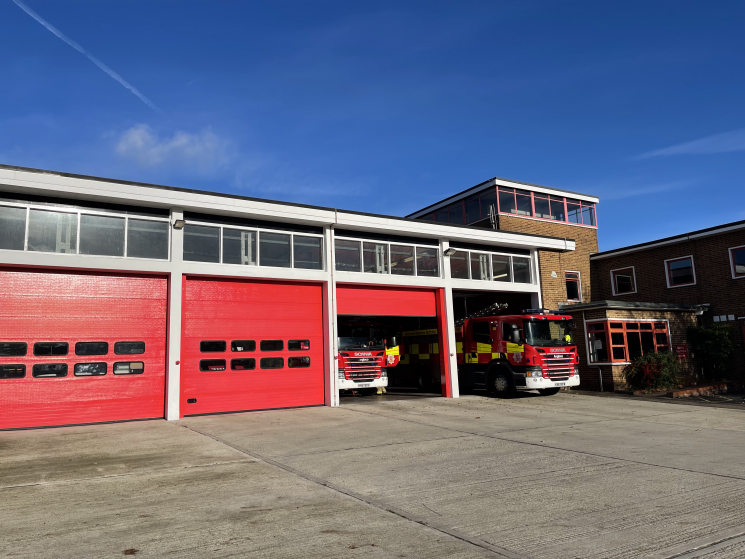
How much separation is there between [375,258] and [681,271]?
14.0 metres

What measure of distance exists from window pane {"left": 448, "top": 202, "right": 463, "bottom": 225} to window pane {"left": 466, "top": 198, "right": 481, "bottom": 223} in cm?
52

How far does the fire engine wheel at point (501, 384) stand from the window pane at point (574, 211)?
37.3 feet

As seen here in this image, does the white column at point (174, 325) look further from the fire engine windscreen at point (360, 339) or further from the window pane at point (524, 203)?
the window pane at point (524, 203)

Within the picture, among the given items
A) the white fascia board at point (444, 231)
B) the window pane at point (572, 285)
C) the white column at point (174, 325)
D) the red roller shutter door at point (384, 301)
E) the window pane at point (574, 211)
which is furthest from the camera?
the window pane at point (574, 211)

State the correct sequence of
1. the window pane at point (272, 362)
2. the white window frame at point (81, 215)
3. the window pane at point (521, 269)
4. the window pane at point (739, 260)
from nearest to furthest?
the white window frame at point (81, 215)
the window pane at point (272, 362)
the window pane at point (521, 269)
the window pane at point (739, 260)

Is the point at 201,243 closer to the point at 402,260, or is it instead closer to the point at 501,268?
the point at 402,260

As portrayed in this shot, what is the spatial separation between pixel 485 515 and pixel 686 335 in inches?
746

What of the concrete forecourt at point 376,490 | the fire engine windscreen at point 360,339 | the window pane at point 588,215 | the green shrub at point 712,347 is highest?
the window pane at point 588,215

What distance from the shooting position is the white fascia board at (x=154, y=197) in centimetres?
1148

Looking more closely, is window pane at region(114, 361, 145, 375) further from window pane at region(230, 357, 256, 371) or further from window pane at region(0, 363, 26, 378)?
window pane at region(230, 357, 256, 371)

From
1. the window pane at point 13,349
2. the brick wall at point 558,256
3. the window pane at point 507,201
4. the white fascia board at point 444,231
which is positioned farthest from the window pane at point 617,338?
the window pane at point 13,349

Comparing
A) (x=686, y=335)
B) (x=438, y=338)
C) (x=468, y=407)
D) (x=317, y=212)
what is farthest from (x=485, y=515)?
(x=686, y=335)

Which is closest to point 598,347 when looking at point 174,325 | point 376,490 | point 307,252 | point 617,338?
point 617,338

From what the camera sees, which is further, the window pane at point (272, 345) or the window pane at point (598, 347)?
the window pane at point (598, 347)
